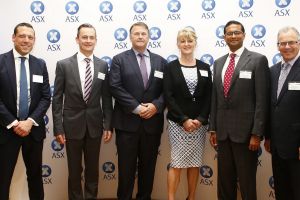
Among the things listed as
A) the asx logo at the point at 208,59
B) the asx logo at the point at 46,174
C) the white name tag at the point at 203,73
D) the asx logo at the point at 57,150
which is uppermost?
the asx logo at the point at 208,59

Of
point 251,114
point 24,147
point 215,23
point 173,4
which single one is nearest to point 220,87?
point 251,114

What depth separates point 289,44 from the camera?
8.54 feet

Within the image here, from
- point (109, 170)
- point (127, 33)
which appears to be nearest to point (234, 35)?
point (127, 33)

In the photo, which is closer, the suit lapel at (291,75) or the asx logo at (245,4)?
the suit lapel at (291,75)

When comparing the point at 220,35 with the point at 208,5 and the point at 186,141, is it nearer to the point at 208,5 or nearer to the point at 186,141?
the point at 208,5

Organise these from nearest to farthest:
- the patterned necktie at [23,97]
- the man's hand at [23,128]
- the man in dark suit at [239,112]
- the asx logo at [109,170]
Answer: the man in dark suit at [239,112], the man's hand at [23,128], the patterned necktie at [23,97], the asx logo at [109,170]

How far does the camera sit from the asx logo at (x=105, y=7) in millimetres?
3756

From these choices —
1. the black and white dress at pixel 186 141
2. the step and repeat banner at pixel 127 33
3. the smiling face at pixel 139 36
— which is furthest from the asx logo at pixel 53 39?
the black and white dress at pixel 186 141

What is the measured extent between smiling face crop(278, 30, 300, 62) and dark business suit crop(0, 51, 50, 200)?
2.21 meters

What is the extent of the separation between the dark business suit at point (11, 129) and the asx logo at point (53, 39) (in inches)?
24.7

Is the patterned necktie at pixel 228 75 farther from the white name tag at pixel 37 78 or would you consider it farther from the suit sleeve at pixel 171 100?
the white name tag at pixel 37 78

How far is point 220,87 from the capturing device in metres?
2.96

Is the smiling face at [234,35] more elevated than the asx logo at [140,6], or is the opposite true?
the asx logo at [140,6]

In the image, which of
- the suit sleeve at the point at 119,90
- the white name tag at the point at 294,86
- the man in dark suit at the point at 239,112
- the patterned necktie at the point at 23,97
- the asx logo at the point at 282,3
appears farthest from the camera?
the asx logo at the point at 282,3
